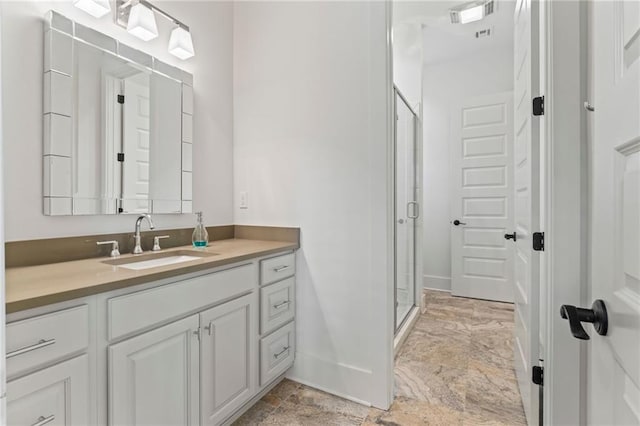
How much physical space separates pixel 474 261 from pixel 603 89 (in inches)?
136

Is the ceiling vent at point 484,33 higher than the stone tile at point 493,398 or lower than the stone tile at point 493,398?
higher

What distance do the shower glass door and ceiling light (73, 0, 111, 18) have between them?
5.93ft

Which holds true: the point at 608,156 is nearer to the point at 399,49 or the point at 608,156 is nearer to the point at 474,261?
the point at 399,49

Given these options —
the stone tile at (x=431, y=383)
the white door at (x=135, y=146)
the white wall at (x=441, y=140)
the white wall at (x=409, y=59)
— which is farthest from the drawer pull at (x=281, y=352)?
the white wall at (x=441, y=140)

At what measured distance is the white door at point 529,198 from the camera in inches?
54.4

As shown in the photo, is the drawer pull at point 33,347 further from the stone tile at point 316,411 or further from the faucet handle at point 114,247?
the stone tile at point 316,411

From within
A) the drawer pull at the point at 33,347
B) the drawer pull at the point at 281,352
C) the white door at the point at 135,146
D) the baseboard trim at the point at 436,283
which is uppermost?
the white door at the point at 135,146

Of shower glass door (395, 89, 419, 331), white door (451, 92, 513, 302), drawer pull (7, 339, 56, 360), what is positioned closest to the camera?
drawer pull (7, 339, 56, 360)

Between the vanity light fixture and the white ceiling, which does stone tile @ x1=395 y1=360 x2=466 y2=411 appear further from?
the white ceiling

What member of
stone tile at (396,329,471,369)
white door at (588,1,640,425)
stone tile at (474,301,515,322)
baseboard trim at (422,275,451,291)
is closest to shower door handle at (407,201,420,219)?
stone tile at (396,329,471,369)

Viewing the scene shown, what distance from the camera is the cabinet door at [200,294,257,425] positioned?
4.75ft

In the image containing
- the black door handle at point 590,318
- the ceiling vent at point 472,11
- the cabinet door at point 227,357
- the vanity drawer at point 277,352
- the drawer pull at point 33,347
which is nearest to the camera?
the black door handle at point 590,318

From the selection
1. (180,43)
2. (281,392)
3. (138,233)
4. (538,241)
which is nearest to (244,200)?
(138,233)

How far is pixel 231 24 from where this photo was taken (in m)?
2.35
